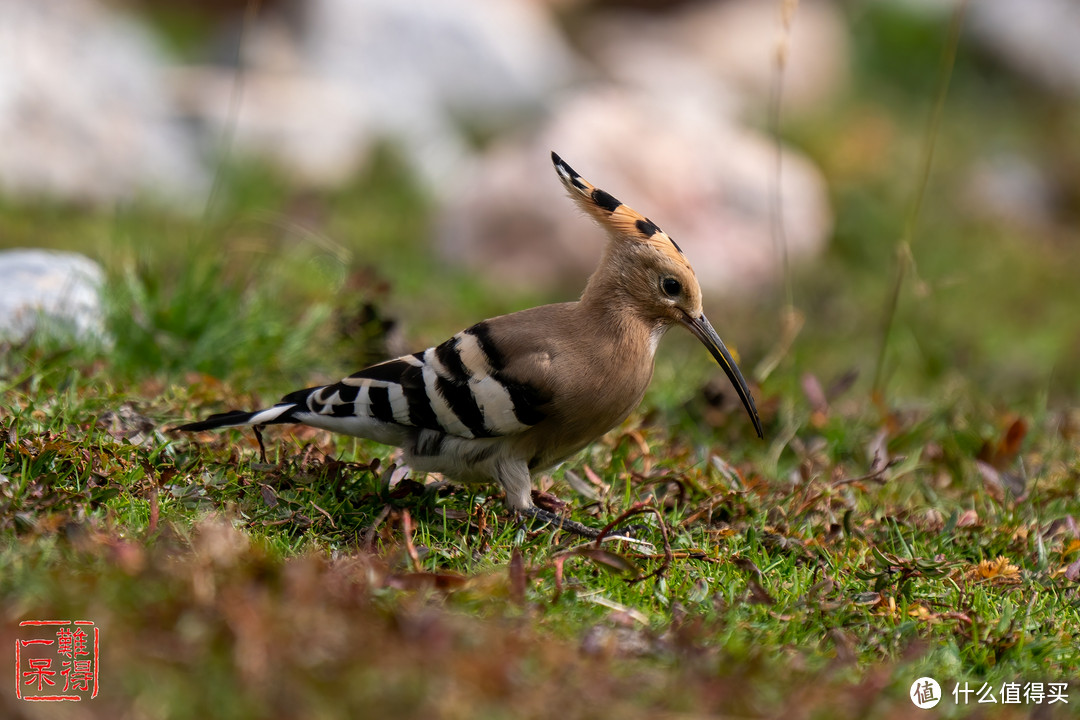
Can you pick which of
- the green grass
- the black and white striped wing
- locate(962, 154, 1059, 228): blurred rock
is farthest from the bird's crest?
locate(962, 154, 1059, 228): blurred rock

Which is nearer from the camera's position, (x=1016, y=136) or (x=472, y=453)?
(x=472, y=453)

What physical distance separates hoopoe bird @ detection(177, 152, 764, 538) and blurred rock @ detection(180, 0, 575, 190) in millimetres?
5861

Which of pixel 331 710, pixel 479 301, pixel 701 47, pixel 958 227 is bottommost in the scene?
pixel 331 710

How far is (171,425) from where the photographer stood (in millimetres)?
3418

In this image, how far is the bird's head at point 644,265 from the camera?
313 cm

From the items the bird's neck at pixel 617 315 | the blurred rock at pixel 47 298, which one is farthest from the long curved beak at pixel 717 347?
the blurred rock at pixel 47 298

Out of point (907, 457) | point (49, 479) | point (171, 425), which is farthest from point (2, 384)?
point (907, 457)

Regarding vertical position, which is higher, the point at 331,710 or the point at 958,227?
the point at 958,227

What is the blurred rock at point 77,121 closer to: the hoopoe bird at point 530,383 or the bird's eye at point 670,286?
the hoopoe bird at point 530,383

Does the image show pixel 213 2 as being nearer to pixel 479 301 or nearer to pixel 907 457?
pixel 479 301

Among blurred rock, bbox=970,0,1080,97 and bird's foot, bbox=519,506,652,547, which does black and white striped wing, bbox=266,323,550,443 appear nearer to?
bird's foot, bbox=519,506,652,547

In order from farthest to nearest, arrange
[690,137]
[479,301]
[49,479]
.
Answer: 1. [690,137]
2. [479,301]
3. [49,479]

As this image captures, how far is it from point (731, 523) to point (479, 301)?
3.25 metres

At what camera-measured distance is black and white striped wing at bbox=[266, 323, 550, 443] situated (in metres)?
2.92
